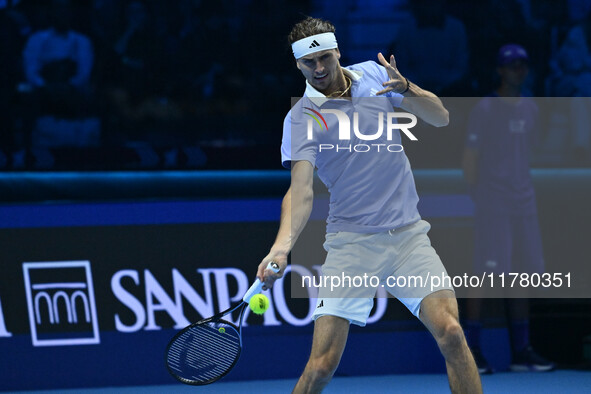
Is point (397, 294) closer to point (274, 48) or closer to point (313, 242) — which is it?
point (313, 242)

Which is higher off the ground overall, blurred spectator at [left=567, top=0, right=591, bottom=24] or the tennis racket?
blurred spectator at [left=567, top=0, right=591, bottom=24]

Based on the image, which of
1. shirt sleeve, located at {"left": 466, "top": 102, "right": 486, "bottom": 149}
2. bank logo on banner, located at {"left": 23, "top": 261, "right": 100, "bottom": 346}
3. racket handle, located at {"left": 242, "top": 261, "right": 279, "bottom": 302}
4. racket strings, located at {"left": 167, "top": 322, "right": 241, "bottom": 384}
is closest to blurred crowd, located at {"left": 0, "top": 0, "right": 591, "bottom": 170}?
shirt sleeve, located at {"left": 466, "top": 102, "right": 486, "bottom": 149}

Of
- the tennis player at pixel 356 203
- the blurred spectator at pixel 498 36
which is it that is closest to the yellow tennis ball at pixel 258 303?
the tennis player at pixel 356 203

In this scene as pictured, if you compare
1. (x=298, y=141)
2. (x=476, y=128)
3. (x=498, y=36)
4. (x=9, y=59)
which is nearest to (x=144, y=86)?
(x=9, y=59)

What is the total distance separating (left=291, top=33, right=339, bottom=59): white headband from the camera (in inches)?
153

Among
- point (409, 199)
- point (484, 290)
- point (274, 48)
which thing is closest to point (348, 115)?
point (409, 199)

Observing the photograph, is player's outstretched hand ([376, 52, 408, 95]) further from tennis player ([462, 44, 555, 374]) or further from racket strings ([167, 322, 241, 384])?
tennis player ([462, 44, 555, 374])

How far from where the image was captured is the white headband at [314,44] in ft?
12.7

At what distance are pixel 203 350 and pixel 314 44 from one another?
1340 mm

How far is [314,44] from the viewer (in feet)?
12.7

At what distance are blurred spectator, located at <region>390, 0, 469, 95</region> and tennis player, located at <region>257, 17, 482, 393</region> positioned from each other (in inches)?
109

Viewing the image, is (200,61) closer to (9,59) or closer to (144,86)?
(144,86)

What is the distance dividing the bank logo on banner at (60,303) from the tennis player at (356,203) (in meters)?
2.20

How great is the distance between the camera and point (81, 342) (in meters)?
5.78
